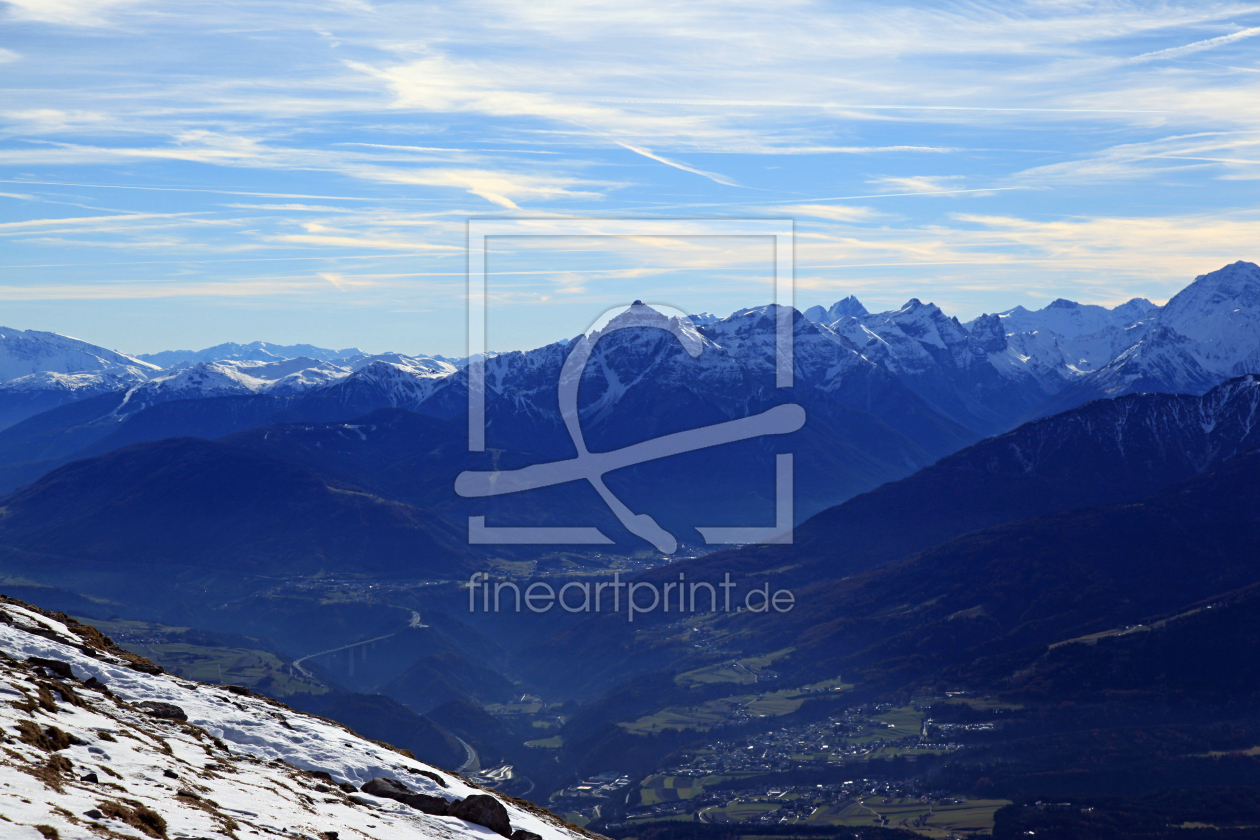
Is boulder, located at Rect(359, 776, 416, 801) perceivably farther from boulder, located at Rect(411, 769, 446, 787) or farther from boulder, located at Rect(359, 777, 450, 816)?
boulder, located at Rect(411, 769, 446, 787)

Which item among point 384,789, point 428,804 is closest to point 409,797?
point 428,804

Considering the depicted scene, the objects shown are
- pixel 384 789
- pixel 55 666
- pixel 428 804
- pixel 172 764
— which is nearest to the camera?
pixel 172 764

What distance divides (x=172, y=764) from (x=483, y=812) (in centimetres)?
1514

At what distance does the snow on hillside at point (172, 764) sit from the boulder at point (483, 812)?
7 cm

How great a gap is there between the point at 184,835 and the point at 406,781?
21343mm

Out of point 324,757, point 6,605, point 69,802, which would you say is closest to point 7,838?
point 69,802

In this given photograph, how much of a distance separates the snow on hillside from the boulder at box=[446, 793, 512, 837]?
73mm

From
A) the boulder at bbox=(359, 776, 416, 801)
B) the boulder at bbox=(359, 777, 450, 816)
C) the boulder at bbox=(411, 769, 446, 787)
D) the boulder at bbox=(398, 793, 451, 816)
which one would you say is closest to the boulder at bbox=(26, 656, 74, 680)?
the boulder at bbox=(359, 776, 416, 801)

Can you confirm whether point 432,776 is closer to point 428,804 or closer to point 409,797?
point 409,797

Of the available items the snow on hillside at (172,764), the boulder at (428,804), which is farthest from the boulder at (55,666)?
the boulder at (428,804)

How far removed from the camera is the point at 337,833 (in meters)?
42.5

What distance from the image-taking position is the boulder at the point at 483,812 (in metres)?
52.3

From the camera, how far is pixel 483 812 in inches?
2071

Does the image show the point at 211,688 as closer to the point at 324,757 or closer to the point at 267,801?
the point at 324,757
